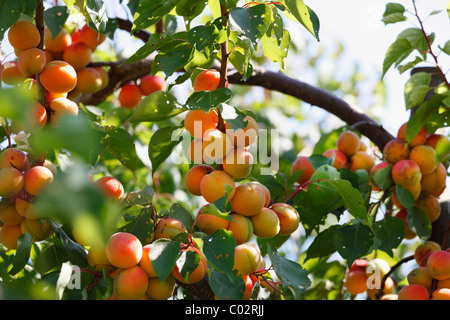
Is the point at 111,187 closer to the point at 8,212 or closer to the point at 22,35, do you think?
the point at 8,212

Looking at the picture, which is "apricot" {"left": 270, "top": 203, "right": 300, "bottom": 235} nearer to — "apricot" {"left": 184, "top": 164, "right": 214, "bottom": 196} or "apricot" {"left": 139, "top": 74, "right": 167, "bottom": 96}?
"apricot" {"left": 184, "top": 164, "right": 214, "bottom": 196}

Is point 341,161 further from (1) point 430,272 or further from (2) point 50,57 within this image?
(2) point 50,57

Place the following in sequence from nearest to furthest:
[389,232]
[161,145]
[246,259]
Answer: [246,259]
[161,145]
[389,232]

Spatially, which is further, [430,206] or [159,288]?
[430,206]

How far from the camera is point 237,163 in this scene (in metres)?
1.15

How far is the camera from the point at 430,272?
4.71 feet

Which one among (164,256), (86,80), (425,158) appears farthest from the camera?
(86,80)

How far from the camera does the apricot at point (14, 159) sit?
1.21 metres

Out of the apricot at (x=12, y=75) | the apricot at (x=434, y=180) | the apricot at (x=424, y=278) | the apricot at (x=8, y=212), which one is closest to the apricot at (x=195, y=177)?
the apricot at (x=8, y=212)

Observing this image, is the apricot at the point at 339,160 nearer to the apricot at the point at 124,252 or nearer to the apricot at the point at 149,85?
the apricot at the point at 149,85

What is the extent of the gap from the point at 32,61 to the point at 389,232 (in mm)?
1105

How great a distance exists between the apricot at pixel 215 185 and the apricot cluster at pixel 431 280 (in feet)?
2.16

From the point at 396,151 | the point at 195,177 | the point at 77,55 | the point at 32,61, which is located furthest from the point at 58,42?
the point at 396,151
